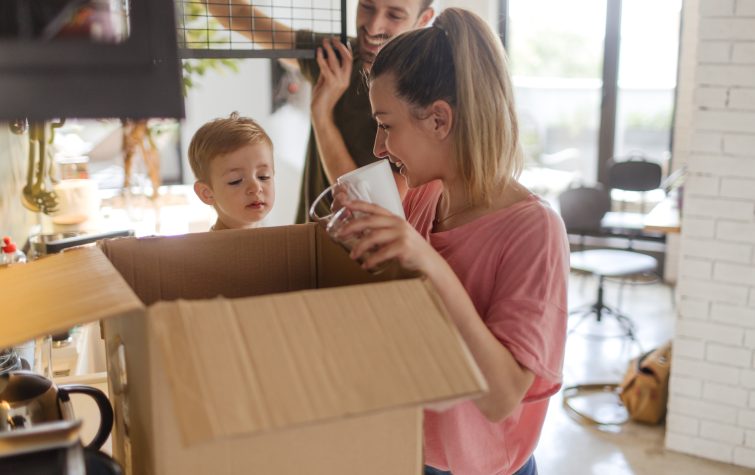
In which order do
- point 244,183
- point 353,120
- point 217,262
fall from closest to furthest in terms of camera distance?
point 217,262, point 244,183, point 353,120

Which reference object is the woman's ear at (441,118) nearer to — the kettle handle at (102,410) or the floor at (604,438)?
the kettle handle at (102,410)

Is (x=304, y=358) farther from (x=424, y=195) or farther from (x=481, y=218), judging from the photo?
(x=424, y=195)

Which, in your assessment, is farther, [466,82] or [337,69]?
[337,69]

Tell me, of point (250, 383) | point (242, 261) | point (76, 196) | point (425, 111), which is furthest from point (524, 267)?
point (76, 196)

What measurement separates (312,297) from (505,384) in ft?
1.02

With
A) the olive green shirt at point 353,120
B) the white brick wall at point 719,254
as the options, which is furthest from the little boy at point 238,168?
the white brick wall at point 719,254

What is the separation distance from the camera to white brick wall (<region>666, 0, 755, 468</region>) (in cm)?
262

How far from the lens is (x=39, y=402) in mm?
818

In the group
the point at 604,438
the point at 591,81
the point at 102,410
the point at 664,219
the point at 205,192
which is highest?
the point at 591,81

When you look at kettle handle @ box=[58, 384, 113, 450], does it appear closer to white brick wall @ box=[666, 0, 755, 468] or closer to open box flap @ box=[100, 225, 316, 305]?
open box flap @ box=[100, 225, 316, 305]

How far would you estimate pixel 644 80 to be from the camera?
528cm

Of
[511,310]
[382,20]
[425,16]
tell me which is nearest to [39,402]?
[511,310]

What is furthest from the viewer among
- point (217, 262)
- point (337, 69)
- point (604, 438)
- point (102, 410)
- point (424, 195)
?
point (604, 438)

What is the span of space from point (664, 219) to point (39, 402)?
331 centimetres
